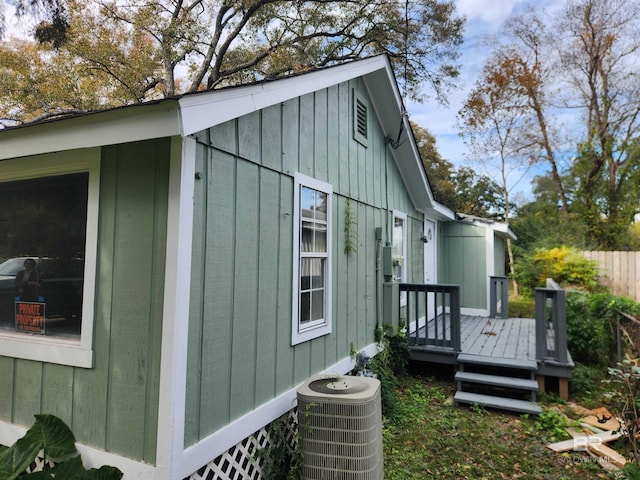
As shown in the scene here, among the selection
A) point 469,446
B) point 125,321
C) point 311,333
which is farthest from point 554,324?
point 125,321

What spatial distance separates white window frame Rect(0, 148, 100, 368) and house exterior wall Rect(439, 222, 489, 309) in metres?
9.26

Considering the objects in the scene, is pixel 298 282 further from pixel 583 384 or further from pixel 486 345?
pixel 583 384

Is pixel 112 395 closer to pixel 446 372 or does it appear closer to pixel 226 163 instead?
pixel 226 163

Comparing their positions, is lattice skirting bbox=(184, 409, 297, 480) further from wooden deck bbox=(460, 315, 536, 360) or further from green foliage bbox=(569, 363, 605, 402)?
green foliage bbox=(569, 363, 605, 402)

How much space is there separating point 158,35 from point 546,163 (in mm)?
18670

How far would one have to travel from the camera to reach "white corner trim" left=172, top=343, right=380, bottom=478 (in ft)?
7.63

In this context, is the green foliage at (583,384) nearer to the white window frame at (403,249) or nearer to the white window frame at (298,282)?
the white window frame at (403,249)

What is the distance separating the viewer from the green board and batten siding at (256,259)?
252cm

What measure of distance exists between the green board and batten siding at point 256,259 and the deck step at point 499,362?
190cm

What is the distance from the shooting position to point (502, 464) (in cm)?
379

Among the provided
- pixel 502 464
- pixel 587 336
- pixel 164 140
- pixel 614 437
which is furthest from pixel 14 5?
pixel 587 336

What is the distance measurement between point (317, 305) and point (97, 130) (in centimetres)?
265

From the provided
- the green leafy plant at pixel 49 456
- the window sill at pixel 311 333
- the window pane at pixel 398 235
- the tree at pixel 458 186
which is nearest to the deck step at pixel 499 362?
the window pane at pixel 398 235
